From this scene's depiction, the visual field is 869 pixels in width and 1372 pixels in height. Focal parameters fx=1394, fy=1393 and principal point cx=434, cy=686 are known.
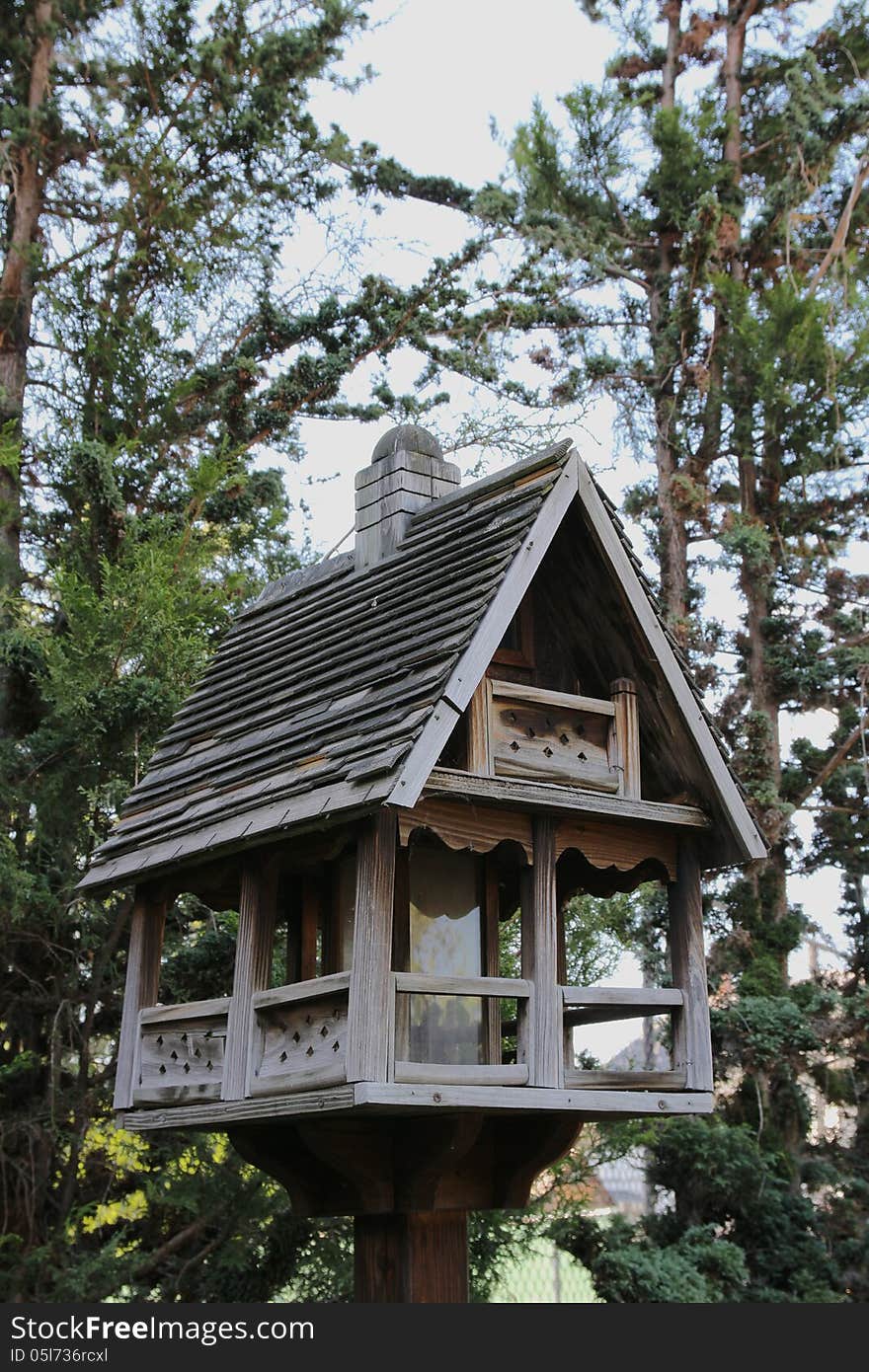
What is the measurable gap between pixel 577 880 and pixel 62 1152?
6.31 meters

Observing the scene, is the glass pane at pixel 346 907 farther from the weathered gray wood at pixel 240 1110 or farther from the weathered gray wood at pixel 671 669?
the weathered gray wood at pixel 671 669

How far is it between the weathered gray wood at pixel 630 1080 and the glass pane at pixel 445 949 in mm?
412

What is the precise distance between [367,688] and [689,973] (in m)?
1.83

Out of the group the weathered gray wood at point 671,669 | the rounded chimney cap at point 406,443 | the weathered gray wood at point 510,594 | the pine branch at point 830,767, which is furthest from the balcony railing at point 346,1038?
the pine branch at point 830,767

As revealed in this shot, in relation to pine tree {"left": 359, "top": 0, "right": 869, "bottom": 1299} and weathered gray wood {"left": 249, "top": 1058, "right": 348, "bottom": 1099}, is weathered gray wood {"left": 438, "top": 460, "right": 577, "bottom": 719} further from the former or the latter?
pine tree {"left": 359, "top": 0, "right": 869, "bottom": 1299}

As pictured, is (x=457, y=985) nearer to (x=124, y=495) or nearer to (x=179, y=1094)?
(x=179, y=1094)

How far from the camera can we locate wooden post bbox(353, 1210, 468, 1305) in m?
5.68

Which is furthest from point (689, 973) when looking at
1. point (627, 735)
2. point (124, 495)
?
point (124, 495)

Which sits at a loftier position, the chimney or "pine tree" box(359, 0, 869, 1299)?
"pine tree" box(359, 0, 869, 1299)

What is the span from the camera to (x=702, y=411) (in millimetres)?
15719

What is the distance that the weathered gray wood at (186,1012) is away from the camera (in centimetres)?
567

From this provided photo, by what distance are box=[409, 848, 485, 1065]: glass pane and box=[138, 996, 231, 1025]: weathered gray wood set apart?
81cm

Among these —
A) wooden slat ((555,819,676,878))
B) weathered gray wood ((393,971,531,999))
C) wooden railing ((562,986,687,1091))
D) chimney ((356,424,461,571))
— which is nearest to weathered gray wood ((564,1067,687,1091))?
wooden railing ((562,986,687,1091))

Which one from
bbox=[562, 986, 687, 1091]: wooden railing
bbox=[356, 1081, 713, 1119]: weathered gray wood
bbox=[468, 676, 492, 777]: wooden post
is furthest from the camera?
bbox=[562, 986, 687, 1091]: wooden railing
